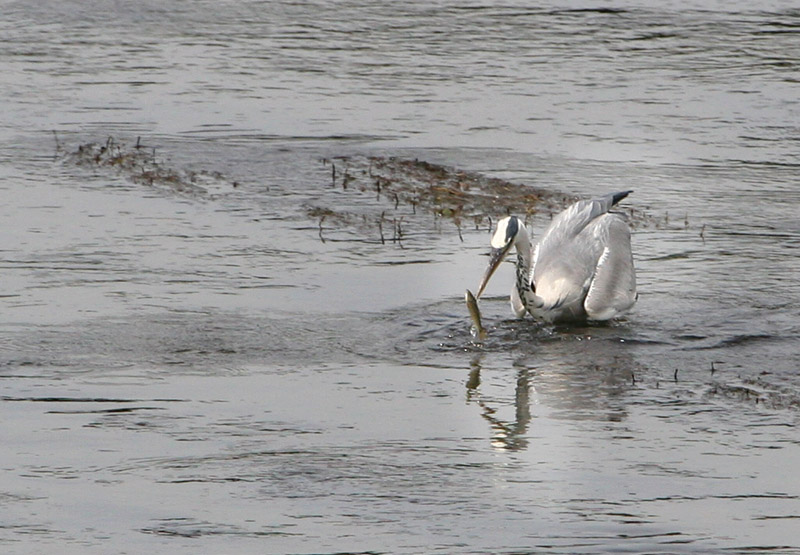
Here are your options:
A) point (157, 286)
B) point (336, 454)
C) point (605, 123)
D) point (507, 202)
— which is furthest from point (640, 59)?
point (336, 454)

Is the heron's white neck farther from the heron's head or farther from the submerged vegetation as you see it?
the submerged vegetation

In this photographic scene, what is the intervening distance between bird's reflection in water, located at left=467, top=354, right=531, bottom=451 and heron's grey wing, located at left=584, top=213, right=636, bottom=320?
1347 mm

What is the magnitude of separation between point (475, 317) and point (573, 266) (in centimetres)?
135

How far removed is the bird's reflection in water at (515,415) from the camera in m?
7.85

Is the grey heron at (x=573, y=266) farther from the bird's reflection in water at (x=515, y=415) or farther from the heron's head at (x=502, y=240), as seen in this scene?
the bird's reflection in water at (x=515, y=415)

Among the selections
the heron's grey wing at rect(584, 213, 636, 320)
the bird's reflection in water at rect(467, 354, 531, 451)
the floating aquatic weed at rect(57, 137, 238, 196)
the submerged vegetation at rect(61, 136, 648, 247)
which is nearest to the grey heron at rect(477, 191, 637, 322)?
the heron's grey wing at rect(584, 213, 636, 320)

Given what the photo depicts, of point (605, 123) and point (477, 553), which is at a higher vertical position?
point (605, 123)

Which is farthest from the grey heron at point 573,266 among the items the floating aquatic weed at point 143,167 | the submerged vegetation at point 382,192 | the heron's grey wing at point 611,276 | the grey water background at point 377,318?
the floating aquatic weed at point 143,167

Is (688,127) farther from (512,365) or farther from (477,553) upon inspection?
(477,553)

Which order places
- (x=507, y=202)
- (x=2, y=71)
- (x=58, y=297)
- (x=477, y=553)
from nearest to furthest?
1. (x=477, y=553)
2. (x=58, y=297)
3. (x=507, y=202)
4. (x=2, y=71)

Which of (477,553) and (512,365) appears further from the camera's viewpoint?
(512,365)

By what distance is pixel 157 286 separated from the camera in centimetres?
1080

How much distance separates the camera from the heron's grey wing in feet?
34.3

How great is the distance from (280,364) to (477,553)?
3.01 metres
